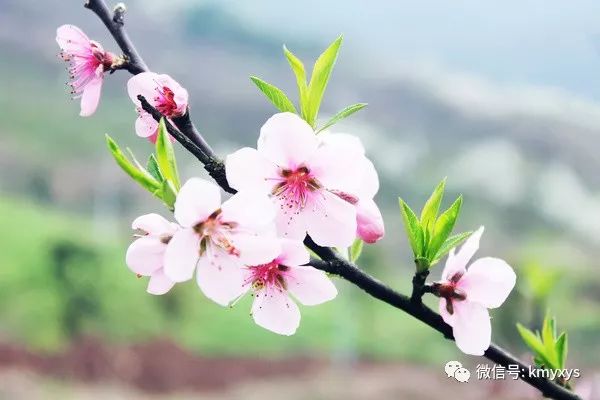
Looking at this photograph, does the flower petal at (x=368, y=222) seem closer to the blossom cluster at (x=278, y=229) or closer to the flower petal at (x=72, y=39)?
the blossom cluster at (x=278, y=229)

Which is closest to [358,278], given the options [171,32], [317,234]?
[317,234]

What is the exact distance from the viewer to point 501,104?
412cm

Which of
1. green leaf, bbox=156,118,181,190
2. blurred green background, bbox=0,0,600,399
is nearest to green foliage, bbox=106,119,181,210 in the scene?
green leaf, bbox=156,118,181,190

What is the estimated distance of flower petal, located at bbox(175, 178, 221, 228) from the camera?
25cm

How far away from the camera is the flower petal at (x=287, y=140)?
0.26 meters

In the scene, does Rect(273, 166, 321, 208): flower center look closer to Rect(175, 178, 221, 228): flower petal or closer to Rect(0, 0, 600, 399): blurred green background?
Rect(175, 178, 221, 228): flower petal

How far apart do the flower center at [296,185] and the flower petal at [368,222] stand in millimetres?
19

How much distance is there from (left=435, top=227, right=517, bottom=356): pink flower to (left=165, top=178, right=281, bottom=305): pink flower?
0.28 feet

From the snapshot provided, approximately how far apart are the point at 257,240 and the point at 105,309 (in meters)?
3.07

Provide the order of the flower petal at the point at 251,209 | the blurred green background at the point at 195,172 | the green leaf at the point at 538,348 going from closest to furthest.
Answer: the flower petal at the point at 251,209 → the green leaf at the point at 538,348 → the blurred green background at the point at 195,172

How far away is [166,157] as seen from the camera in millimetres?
273

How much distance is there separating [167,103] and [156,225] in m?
0.05

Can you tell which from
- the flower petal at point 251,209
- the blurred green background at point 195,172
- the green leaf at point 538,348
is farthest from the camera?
the blurred green background at point 195,172

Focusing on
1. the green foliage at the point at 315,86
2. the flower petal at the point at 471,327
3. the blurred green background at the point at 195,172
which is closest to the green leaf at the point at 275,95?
the green foliage at the point at 315,86
